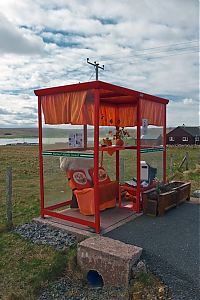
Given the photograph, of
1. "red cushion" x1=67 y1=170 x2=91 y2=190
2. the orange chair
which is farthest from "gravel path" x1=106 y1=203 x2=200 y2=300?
"red cushion" x1=67 y1=170 x2=91 y2=190

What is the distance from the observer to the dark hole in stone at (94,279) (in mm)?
3966

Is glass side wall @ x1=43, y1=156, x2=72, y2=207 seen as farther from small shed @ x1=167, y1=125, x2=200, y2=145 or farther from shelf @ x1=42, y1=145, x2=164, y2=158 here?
small shed @ x1=167, y1=125, x2=200, y2=145

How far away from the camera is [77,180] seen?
5.90m

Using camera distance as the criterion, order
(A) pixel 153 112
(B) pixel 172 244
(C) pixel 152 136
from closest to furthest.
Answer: (B) pixel 172 244 < (A) pixel 153 112 < (C) pixel 152 136

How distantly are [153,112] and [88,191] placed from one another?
2.46m

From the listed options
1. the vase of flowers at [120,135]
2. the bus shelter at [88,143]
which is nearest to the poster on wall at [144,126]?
the bus shelter at [88,143]

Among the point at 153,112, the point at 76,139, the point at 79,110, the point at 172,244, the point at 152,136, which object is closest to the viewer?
the point at 172,244

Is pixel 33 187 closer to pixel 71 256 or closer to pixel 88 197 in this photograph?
pixel 88 197

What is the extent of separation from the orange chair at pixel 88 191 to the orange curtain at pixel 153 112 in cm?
168

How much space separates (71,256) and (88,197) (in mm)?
1509

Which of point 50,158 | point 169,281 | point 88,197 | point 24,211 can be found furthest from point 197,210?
point 24,211

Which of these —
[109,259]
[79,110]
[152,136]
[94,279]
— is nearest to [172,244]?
[109,259]

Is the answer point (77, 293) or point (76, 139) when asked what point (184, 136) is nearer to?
point (76, 139)

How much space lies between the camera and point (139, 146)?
5.97m
